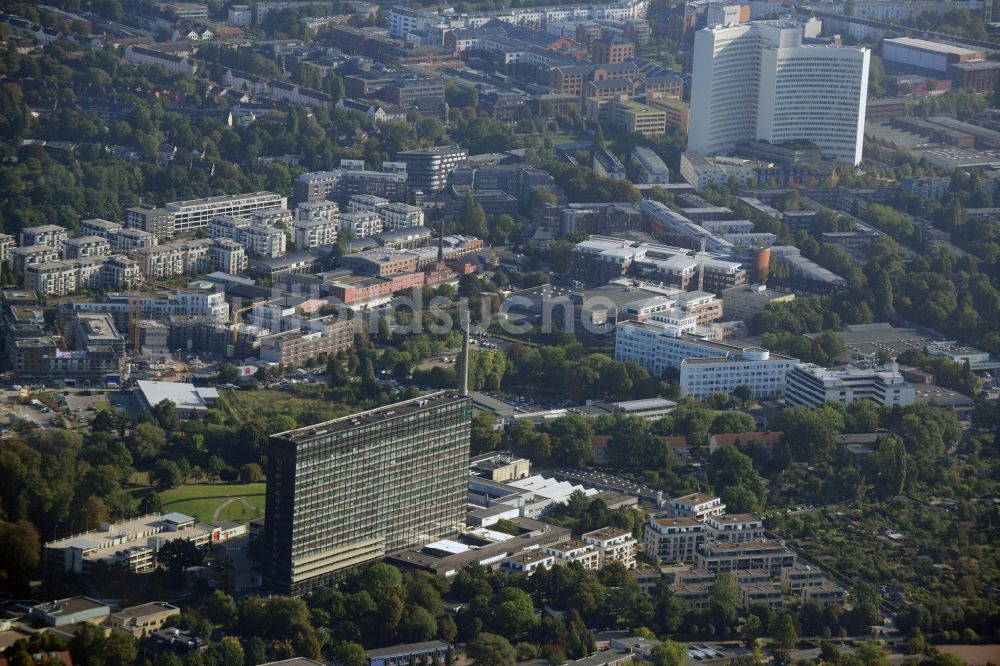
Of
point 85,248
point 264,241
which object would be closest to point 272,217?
point 264,241

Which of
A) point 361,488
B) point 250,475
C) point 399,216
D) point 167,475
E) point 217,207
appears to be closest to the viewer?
point 361,488

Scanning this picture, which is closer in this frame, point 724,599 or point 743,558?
point 724,599

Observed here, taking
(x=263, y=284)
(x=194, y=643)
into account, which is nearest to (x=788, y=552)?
(x=194, y=643)

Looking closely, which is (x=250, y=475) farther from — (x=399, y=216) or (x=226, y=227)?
(x=399, y=216)

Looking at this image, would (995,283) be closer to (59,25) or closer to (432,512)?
(432,512)

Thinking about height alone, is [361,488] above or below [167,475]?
above

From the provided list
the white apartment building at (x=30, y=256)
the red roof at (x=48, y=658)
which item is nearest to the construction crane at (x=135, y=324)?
the white apartment building at (x=30, y=256)

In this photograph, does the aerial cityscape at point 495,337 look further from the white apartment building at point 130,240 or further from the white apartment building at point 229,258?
the white apartment building at point 130,240
